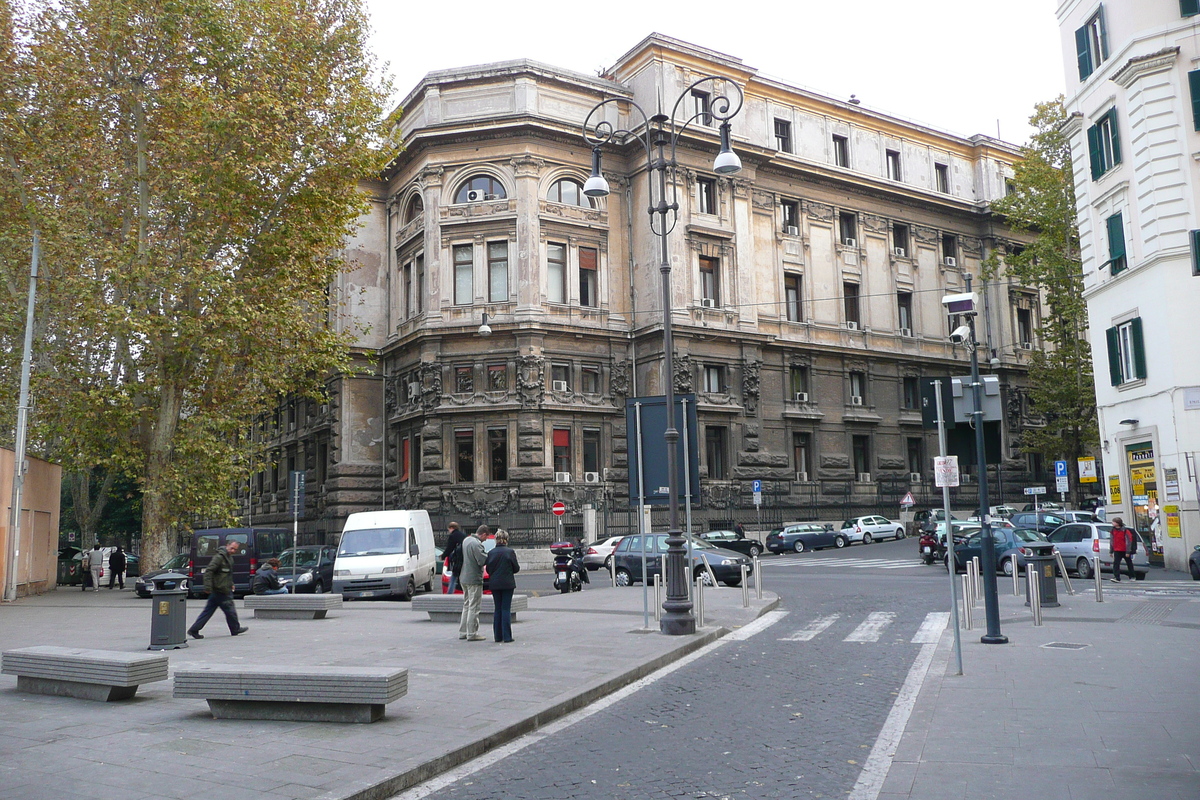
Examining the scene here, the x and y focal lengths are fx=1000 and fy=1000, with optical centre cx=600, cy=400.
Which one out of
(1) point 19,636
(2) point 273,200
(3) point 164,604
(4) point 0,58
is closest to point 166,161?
(2) point 273,200

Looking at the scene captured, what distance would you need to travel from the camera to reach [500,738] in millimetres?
7723

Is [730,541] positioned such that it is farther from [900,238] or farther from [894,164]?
[894,164]

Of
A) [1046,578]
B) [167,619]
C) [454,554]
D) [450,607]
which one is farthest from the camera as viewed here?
[454,554]

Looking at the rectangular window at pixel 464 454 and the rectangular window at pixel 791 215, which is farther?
the rectangular window at pixel 791 215

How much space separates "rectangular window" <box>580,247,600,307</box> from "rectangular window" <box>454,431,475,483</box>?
7.35m

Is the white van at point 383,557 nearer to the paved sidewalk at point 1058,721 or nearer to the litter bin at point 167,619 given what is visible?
→ the litter bin at point 167,619

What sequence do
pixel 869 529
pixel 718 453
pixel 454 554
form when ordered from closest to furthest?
pixel 454 554 → pixel 718 453 → pixel 869 529

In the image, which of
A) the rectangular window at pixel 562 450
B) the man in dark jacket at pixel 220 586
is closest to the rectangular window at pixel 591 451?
the rectangular window at pixel 562 450

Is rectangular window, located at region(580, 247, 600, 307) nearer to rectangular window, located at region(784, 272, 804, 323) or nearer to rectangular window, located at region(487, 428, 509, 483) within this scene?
rectangular window, located at region(487, 428, 509, 483)

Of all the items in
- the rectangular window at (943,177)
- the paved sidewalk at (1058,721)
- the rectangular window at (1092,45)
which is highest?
the rectangular window at (943,177)

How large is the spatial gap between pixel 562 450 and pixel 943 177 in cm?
2693

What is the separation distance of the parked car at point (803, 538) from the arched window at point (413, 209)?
802 inches

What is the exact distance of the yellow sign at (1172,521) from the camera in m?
26.1

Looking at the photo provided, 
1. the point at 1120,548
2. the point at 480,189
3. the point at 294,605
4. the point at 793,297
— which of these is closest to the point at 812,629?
the point at 294,605
